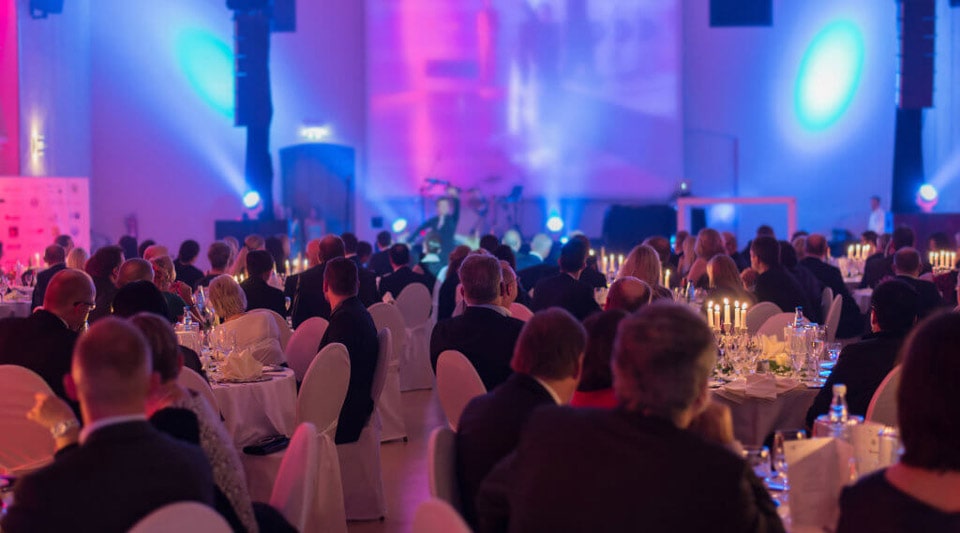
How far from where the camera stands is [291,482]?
3.31 meters

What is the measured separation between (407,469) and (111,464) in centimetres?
455

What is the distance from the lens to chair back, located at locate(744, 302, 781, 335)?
737 centimetres

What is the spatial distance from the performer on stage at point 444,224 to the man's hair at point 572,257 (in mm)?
9747

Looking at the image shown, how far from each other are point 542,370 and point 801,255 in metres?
8.62

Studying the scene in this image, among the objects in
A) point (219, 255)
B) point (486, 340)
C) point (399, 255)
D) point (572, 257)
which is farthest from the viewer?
point (399, 255)

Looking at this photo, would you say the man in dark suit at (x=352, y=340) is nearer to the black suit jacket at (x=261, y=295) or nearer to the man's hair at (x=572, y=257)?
the black suit jacket at (x=261, y=295)

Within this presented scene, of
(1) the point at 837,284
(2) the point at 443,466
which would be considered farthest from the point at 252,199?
(2) the point at 443,466

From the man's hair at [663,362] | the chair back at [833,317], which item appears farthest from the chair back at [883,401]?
the chair back at [833,317]

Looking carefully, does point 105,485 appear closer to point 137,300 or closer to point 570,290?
point 137,300

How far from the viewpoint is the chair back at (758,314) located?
7367 mm

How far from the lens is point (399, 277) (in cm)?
993

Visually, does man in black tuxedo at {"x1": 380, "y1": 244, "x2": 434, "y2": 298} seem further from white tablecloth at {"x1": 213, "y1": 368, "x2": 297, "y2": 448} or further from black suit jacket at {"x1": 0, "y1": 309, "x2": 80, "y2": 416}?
black suit jacket at {"x1": 0, "y1": 309, "x2": 80, "y2": 416}

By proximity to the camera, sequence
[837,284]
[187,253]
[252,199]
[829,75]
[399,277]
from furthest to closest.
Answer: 1. [829,75]
2. [252,199]
3. [399,277]
4. [837,284]
5. [187,253]

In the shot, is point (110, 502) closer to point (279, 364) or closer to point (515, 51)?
point (279, 364)
